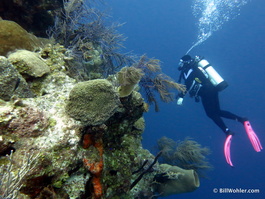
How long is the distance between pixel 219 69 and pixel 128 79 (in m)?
81.7

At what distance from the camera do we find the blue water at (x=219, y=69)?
51.5 meters

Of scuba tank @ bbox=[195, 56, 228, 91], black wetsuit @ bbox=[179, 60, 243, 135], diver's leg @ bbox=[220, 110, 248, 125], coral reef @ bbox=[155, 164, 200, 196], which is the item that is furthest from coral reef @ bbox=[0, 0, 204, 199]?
diver's leg @ bbox=[220, 110, 248, 125]

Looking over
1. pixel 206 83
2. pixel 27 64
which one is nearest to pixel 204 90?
pixel 206 83

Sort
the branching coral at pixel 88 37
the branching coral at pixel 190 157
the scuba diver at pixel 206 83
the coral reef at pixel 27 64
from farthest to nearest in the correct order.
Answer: the scuba diver at pixel 206 83
the branching coral at pixel 190 157
the branching coral at pixel 88 37
the coral reef at pixel 27 64

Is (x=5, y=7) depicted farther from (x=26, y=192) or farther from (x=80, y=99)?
(x=26, y=192)

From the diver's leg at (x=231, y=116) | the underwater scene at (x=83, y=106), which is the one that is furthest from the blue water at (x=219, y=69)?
the underwater scene at (x=83, y=106)

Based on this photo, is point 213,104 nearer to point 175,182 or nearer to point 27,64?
point 175,182

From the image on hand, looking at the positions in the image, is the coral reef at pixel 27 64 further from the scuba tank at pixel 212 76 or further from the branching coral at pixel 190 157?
the scuba tank at pixel 212 76

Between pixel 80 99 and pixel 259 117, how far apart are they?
2924 inches

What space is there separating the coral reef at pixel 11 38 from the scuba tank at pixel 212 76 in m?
7.65

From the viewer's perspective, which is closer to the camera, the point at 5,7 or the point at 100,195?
the point at 100,195

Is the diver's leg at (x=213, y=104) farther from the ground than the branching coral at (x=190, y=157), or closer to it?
farther from the ground

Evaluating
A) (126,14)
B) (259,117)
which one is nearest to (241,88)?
(259,117)

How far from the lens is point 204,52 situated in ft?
258
